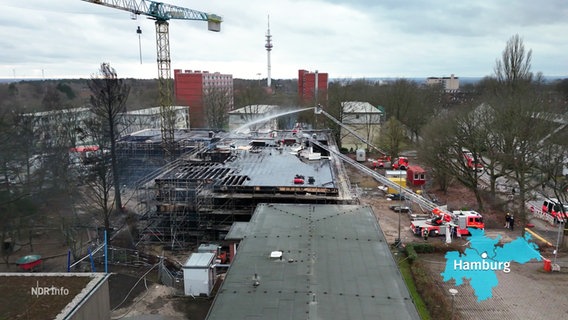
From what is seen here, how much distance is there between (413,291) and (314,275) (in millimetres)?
8317

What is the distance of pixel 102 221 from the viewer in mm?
25156

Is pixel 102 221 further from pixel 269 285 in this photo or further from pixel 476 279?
pixel 476 279

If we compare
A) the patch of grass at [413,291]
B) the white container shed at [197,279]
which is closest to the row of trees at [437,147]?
the white container shed at [197,279]

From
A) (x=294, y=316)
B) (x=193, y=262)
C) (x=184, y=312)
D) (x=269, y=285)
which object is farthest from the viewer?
(x=193, y=262)

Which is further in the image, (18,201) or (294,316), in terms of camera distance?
(18,201)

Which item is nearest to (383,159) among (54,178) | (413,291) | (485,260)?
(485,260)

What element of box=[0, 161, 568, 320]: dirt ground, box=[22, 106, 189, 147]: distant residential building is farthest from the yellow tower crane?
box=[0, 161, 568, 320]: dirt ground

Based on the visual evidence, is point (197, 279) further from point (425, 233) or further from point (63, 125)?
point (63, 125)

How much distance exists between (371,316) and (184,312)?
8197mm

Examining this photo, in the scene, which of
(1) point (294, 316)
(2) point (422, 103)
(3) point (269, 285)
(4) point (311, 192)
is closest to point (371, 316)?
(1) point (294, 316)

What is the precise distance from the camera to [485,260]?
17.5 meters

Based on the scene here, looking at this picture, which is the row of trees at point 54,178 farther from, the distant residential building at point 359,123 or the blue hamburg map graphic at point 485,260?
the distant residential building at point 359,123

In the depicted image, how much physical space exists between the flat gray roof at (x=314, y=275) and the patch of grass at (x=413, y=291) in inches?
109

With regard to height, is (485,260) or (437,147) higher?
(437,147)
